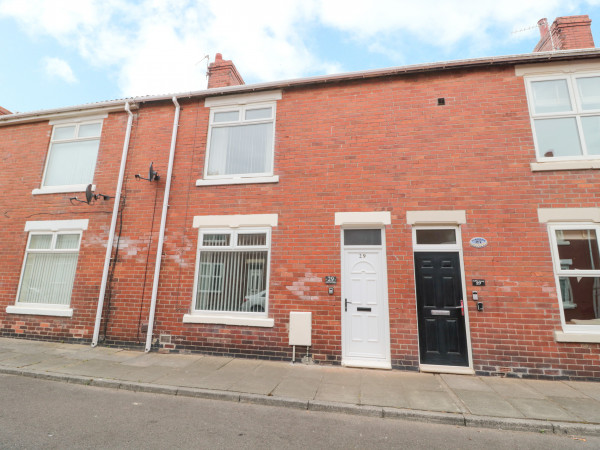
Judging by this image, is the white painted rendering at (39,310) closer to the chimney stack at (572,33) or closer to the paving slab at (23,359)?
the paving slab at (23,359)

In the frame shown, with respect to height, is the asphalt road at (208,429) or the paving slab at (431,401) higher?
the paving slab at (431,401)

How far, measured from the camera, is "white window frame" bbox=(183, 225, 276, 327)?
6.23m

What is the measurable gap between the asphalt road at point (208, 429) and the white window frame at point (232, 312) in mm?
2032

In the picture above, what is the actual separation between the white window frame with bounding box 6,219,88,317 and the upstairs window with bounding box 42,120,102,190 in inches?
42.9

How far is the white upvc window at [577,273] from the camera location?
5.31m

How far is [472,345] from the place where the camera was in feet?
17.8

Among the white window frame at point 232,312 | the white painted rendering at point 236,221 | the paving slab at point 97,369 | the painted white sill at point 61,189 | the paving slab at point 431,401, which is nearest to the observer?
the paving slab at point 431,401

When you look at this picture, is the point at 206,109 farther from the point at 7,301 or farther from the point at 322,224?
the point at 7,301

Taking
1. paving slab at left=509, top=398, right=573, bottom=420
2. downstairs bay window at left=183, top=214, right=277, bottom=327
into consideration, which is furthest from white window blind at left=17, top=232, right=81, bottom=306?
paving slab at left=509, top=398, right=573, bottom=420

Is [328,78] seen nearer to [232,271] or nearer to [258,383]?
[232,271]

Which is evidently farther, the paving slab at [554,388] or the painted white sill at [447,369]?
the painted white sill at [447,369]

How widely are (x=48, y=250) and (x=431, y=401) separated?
358 inches

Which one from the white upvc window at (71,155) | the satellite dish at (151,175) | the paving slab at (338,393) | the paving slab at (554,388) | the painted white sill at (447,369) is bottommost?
the paving slab at (338,393)

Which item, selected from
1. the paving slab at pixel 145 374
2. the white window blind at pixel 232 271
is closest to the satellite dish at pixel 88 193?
the white window blind at pixel 232 271
